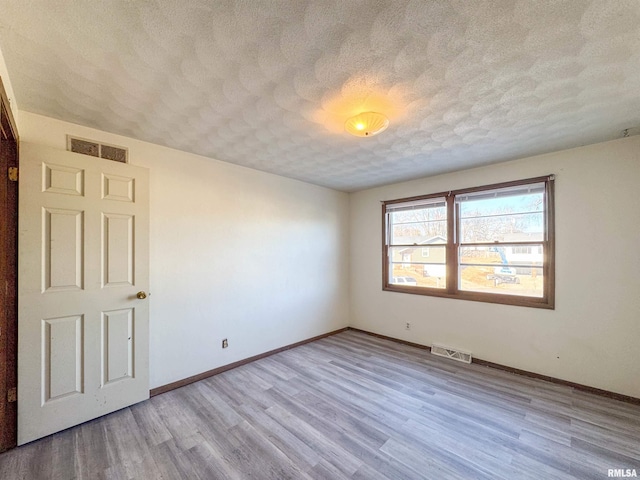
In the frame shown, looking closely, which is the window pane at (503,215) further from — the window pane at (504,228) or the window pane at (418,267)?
the window pane at (418,267)

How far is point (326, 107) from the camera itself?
78.0 inches

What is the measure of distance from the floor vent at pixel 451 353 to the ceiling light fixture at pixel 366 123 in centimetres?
310

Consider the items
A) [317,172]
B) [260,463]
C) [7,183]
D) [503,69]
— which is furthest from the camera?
[317,172]

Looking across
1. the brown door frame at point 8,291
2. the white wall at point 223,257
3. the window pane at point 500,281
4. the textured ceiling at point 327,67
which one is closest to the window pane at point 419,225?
the window pane at point 500,281

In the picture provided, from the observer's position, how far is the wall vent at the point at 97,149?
2.26m

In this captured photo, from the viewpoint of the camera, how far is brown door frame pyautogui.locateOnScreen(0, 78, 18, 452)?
184 cm

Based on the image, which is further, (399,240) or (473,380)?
(399,240)

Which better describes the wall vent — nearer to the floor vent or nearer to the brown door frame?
the brown door frame

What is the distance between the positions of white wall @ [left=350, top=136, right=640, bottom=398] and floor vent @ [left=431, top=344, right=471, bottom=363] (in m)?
0.08

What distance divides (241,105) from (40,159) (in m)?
1.63

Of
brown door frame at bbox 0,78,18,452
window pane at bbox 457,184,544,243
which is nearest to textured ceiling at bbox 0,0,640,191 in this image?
brown door frame at bbox 0,78,18,452

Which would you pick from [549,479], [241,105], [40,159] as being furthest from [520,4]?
[40,159]

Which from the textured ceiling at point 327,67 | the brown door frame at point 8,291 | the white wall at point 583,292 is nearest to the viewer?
the textured ceiling at point 327,67

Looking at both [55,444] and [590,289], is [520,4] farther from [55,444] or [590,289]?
[55,444]
